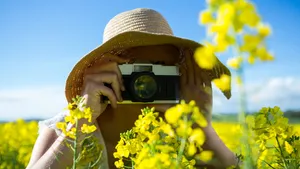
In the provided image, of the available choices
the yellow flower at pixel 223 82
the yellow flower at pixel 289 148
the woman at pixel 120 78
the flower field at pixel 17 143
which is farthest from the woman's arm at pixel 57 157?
the flower field at pixel 17 143

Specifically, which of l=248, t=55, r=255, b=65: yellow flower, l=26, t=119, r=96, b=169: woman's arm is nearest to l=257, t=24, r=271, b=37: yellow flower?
l=248, t=55, r=255, b=65: yellow flower

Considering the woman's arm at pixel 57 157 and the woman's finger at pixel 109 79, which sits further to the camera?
the woman's finger at pixel 109 79

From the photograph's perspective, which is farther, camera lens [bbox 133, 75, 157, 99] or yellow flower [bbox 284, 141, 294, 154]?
camera lens [bbox 133, 75, 157, 99]

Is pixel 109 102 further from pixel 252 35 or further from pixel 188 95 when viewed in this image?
pixel 252 35

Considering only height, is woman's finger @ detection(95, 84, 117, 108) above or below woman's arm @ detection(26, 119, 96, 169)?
above

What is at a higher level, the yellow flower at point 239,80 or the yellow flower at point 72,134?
the yellow flower at point 239,80

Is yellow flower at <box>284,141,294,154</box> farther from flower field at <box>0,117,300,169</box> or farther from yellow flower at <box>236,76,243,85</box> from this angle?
flower field at <box>0,117,300,169</box>

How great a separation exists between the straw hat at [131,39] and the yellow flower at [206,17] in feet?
3.68

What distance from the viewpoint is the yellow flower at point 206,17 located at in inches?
32.5

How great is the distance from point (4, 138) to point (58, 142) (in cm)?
368

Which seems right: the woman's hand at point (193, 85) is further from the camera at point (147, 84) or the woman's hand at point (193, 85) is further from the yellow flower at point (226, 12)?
the yellow flower at point (226, 12)

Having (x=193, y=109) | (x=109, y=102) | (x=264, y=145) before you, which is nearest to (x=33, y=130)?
(x=109, y=102)

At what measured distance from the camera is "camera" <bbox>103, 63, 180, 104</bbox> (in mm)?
2029

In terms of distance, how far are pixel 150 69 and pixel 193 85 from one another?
27 cm
